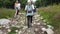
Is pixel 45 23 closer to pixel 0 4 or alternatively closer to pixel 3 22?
pixel 3 22

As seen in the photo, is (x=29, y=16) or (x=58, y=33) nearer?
(x=58, y=33)

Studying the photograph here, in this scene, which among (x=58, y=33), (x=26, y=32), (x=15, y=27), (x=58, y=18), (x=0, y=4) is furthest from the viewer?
(x=0, y=4)

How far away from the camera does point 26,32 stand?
14.4 meters

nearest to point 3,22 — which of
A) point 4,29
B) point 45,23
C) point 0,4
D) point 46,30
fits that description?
point 4,29

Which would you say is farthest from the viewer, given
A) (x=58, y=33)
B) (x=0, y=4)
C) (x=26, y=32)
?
(x=0, y=4)

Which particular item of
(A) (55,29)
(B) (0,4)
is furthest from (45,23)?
(B) (0,4)

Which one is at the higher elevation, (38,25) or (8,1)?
(38,25)

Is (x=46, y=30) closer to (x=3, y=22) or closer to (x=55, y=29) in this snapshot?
(x=55, y=29)

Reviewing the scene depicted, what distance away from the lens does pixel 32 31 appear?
1445cm

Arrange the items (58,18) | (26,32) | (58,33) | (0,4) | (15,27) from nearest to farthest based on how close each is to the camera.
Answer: (58,33), (26,32), (15,27), (58,18), (0,4)

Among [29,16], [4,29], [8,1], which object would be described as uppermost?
[29,16]

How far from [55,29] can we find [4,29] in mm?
3315

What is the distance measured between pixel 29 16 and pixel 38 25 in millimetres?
1624

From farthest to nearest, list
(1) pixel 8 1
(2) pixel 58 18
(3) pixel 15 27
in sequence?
(1) pixel 8 1, (2) pixel 58 18, (3) pixel 15 27
